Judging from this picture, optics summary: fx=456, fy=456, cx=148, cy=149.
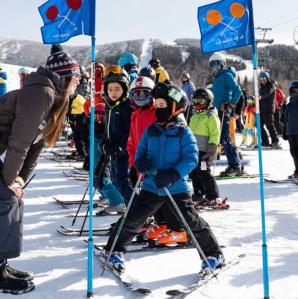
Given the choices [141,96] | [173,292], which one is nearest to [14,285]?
[173,292]

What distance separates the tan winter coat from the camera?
2984mm

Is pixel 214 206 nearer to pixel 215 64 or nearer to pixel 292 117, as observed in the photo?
pixel 292 117

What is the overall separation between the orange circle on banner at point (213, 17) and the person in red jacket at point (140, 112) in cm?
116

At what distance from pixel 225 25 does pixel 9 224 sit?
7.06 feet

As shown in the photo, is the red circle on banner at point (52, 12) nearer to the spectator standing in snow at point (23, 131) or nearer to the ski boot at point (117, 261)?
the spectator standing in snow at point (23, 131)

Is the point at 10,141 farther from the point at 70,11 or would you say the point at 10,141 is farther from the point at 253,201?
the point at 253,201

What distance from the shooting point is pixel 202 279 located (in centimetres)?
340

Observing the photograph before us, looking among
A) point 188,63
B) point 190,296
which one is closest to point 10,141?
point 190,296

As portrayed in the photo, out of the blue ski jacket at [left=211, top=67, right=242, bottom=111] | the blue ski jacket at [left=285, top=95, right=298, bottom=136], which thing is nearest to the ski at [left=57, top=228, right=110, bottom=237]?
the blue ski jacket at [left=211, top=67, right=242, bottom=111]

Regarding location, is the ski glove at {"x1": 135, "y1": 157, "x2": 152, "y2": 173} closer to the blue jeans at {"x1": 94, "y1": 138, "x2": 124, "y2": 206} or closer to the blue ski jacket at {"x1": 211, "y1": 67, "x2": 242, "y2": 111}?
the blue jeans at {"x1": 94, "y1": 138, "x2": 124, "y2": 206}

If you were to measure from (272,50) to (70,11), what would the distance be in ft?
290

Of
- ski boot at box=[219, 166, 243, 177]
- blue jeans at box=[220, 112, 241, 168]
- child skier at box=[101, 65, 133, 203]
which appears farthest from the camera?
ski boot at box=[219, 166, 243, 177]

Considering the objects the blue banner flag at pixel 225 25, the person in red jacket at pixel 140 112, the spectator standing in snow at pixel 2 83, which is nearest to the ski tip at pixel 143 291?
the person in red jacket at pixel 140 112

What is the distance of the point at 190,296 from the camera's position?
10.4ft
